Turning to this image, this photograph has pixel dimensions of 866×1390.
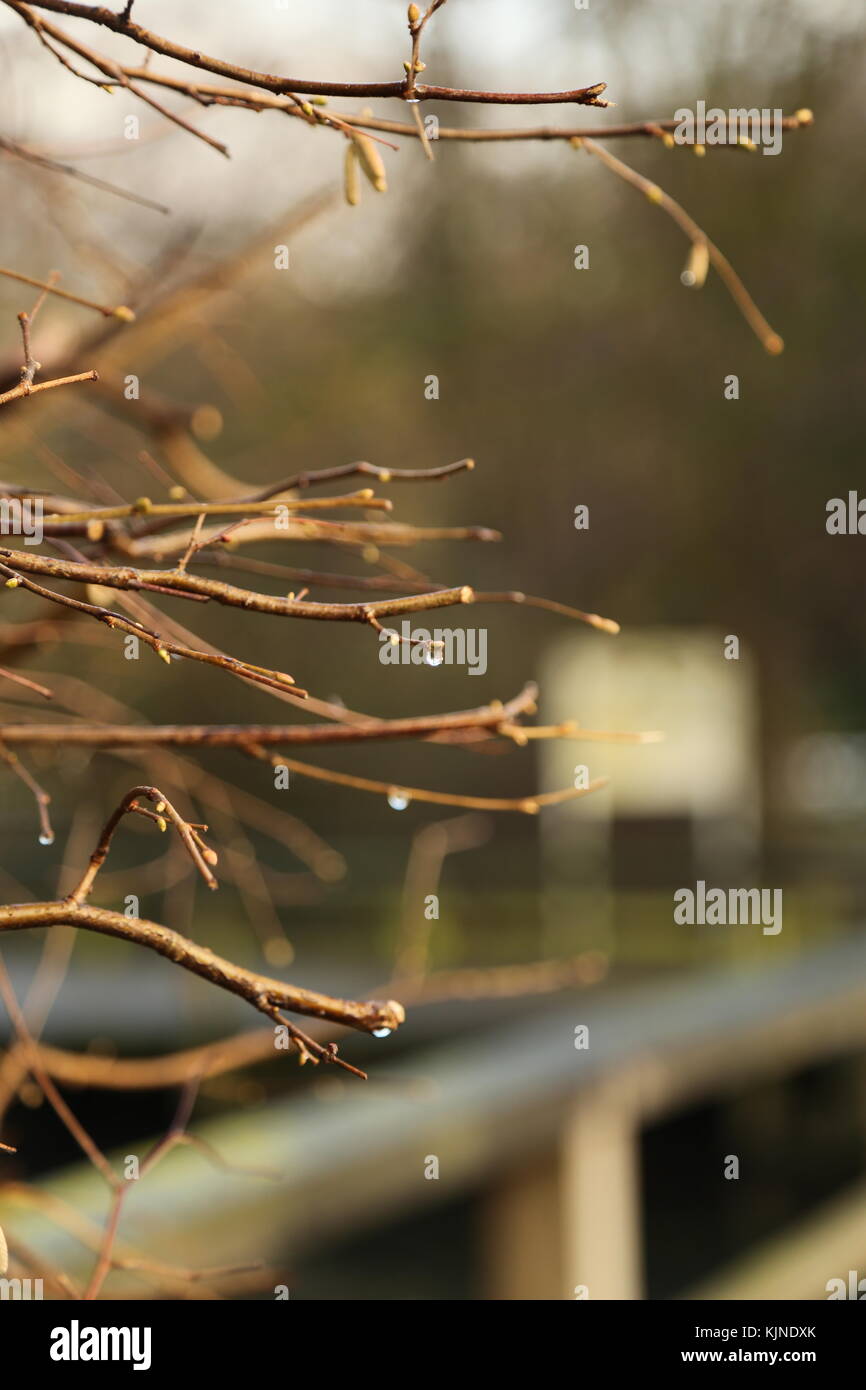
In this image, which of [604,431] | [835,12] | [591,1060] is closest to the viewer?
[591,1060]

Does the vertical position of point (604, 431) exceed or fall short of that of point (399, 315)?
it falls short

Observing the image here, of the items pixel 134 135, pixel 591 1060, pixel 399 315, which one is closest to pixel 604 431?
pixel 399 315

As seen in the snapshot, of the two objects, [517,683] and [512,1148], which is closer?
[512,1148]

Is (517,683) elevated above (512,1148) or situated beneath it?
elevated above

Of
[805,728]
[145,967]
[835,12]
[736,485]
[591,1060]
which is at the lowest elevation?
[591,1060]
